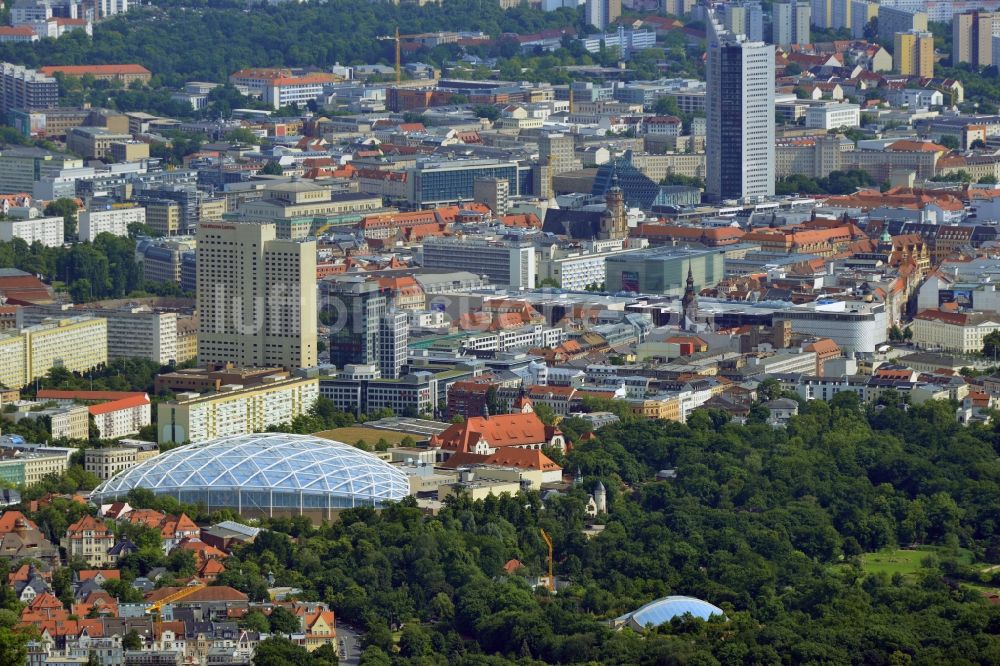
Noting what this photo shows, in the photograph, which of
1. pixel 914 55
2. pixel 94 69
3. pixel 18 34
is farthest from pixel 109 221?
pixel 914 55

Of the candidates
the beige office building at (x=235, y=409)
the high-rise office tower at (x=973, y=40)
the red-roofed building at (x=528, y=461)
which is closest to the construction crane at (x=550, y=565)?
the red-roofed building at (x=528, y=461)

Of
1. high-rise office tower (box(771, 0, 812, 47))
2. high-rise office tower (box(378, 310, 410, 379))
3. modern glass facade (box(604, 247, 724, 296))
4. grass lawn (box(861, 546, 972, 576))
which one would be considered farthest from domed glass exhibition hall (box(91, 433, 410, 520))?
high-rise office tower (box(771, 0, 812, 47))

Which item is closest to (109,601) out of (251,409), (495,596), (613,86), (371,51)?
(495,596)

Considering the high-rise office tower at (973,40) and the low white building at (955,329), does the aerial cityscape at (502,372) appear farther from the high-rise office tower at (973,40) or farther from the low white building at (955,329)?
the high-rise office tower at (973,40)

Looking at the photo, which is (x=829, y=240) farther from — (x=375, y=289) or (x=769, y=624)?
(x=769, y=624)

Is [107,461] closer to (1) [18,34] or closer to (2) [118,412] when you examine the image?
(2) [118,412]

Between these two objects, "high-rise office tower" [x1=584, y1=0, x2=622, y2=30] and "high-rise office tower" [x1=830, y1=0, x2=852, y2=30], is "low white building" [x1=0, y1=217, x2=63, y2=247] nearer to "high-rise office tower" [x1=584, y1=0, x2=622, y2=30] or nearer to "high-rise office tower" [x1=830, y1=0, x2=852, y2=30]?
"high-rise office tower" [x1=584, y1=0, x2=622, y2=30]
